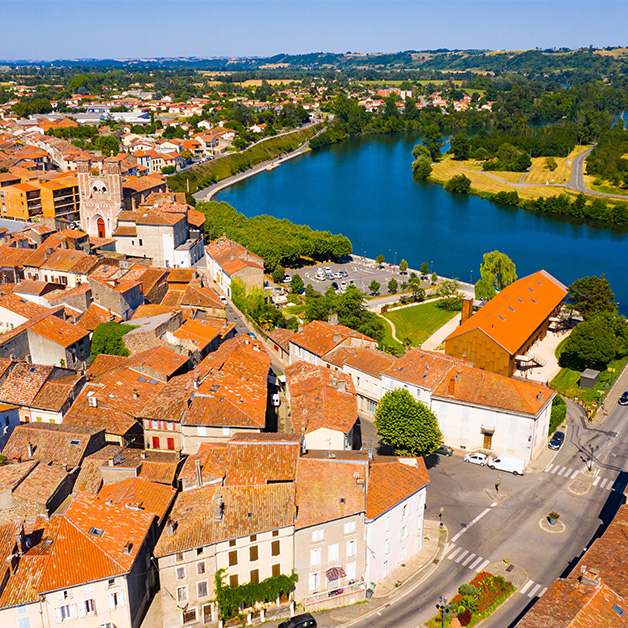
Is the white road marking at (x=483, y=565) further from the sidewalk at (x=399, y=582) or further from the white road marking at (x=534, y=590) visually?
the white road marking at (x=534, y=590)

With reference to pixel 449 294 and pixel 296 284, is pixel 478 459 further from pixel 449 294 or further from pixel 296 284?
pixel 296 284

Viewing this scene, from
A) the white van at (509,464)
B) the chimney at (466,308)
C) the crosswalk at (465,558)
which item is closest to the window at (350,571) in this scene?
the crosswalk at (465,558)

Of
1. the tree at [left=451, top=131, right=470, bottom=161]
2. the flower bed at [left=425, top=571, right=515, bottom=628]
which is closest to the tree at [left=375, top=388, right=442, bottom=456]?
the flower bed at [left=425, top=571, right=515, bottom=628]

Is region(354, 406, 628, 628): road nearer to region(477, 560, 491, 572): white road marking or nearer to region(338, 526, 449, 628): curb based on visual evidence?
region(477, 560, 491, 572): white road marking

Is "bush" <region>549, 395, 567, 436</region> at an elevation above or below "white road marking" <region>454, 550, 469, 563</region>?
above

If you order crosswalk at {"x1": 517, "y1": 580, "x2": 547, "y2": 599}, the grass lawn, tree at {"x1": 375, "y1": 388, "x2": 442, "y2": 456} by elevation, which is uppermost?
tree at {"x1": 375, "y1": 388, "x2": 442, "y2": 456}

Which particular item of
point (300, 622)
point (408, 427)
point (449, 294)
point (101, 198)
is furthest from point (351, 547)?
point (101, 198)

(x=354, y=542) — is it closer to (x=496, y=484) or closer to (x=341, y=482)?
(x=341, y=482)

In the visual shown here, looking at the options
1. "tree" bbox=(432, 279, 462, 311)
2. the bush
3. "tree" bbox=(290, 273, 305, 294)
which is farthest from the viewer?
"tree" bbox=(290, 273, 305, 294)
